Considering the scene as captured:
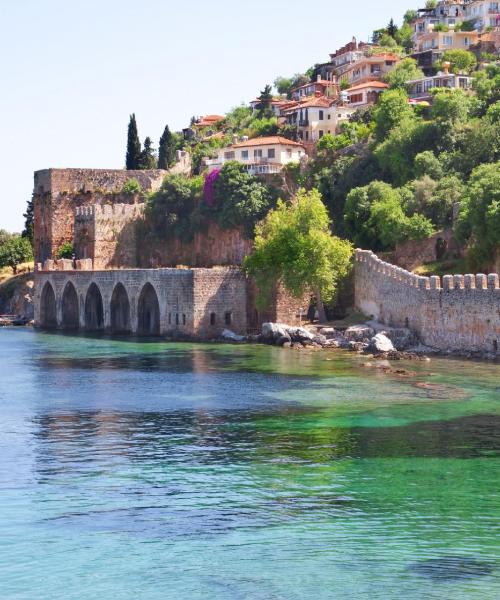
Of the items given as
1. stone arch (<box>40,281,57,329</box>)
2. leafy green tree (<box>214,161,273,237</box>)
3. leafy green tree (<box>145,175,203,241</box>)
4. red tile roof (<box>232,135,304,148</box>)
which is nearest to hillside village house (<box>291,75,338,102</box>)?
red tile roof (<box>232,135,304,148</box>)

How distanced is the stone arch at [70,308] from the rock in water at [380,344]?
27.8 m

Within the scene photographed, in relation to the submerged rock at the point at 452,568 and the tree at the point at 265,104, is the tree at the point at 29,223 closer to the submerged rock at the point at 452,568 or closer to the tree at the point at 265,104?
the tree at the point at 265,104

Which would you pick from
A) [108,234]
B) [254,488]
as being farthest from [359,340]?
[108,234]

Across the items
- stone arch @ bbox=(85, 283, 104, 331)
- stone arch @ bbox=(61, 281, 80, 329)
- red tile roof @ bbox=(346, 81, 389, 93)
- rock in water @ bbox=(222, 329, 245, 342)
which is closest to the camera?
rock in water @ bbox=(222, 329, 245, 342)

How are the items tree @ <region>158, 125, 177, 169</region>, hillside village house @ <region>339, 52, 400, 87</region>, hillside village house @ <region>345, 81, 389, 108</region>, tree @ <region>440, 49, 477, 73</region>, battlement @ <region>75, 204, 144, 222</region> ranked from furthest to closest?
1. tree @ <region>158, 125, 177, 169</region>
2. hillside village house @ <region>339, 52, 400, 87</region>
3. tree @ <region>440, 49, 477, 73</region>
4. hillside village house @ <region>345, 81, 389, 108</region>
5. battlement @ <region>75, 204, 144, 222</region>

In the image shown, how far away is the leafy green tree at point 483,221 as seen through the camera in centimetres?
4756

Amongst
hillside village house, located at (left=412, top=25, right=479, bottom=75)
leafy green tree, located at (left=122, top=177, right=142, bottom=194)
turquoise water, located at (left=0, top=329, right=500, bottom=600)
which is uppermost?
hillside village house, located at (left=412, top=25, right=479, bottom=75)

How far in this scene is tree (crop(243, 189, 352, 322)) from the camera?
53.8 metres

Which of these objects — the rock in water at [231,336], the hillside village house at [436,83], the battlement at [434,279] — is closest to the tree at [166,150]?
the hillside village house at [436,83]

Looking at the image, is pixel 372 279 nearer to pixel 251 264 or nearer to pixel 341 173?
pixel 251 264

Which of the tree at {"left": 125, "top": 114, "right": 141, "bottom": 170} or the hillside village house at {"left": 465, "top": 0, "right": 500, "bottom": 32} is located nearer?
the tree at {"left": 125, "top": 114, "right": 141, "bottom": 170}

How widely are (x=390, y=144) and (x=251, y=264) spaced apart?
1325cm

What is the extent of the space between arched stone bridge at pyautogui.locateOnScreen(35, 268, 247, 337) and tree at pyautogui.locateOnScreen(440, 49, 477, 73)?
35430mm

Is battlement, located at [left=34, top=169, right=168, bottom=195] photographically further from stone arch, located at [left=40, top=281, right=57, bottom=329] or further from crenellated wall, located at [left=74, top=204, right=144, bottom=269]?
stone arch, located at [left=40, top=281, right=57, bottom=329]
